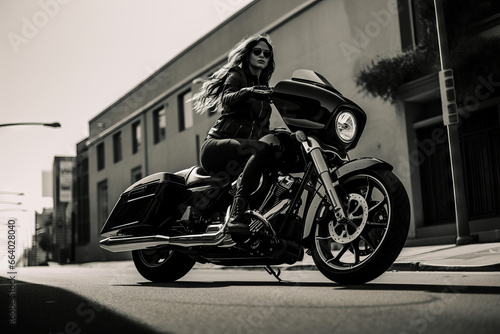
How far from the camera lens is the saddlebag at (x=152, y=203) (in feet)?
20.2

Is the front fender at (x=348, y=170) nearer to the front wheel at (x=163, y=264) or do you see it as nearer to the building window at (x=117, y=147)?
the front wheel at (x=163, y=264)

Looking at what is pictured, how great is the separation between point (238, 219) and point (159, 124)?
2647 centimetres

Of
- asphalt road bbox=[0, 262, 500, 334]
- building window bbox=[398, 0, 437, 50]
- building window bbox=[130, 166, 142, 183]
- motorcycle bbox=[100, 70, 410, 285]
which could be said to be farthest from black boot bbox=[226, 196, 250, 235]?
building window bbox=[130, 166, 142, 183]

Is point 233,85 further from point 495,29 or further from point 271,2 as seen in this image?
point 271,2

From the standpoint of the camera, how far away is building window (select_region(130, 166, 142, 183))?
3231cm

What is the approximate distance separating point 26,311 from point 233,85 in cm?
239

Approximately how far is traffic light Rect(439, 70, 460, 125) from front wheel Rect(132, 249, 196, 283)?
6923 millimetres

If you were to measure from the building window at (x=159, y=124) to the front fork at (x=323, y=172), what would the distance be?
2535 cm

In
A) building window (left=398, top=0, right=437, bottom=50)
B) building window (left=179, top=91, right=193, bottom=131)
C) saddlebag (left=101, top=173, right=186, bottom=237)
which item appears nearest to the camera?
saddlebag (left=101, top=173, right=186, bottom=237)

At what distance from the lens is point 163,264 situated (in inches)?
245

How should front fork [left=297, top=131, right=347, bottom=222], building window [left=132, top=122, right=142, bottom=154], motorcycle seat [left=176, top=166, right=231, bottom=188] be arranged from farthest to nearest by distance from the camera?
building window [left=132, top=122, right=142, bottom=154]
motorcycle seat [left=176, top=166, right=231, bottom=188]
front fork [left=297, top=131, right=347, bottom=222]

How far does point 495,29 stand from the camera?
44.0 feet

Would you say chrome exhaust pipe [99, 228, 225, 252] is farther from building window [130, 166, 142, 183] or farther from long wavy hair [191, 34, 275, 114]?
building window [130, 166, 142, 183]

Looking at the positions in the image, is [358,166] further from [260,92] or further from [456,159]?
[456,159]
